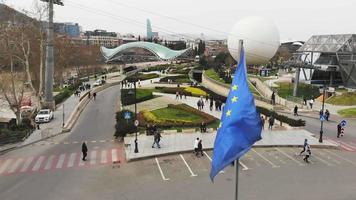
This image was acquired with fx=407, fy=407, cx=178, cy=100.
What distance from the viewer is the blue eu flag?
964cm

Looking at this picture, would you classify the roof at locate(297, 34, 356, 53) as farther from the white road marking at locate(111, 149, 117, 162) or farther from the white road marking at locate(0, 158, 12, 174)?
the white road marking at locate(0, 158, 12, 174)

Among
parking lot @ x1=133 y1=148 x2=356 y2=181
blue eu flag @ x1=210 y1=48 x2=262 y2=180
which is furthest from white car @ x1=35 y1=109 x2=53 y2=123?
blue eu flag @ x1=210 y1=48 x2=262 y2=180

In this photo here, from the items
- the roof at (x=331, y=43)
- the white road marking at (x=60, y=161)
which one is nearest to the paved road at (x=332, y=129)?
the white road marking at (x=60, y=161)

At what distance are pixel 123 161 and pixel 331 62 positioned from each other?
45734 mm

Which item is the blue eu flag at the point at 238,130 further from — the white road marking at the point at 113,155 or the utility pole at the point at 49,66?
the utility pole at the point at 49,66

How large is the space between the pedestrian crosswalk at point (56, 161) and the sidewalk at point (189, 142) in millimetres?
1159

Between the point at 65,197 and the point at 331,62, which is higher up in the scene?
the point at 331,62

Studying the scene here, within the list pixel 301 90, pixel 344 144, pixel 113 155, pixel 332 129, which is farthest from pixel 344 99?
pixel 113 155

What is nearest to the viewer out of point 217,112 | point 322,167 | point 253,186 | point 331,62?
point 253,186

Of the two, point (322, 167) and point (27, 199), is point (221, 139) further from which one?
point (322, 167)

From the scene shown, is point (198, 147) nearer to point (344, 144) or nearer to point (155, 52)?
point (344, 144)

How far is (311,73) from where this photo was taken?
208 ft

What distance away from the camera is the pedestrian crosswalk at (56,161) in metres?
23.1

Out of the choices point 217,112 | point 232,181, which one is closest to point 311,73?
point 217,112
